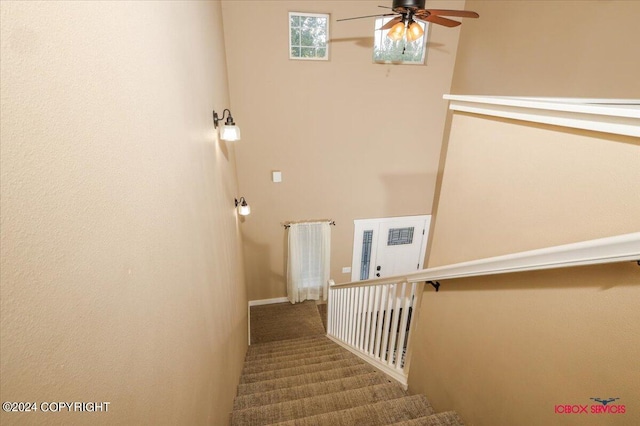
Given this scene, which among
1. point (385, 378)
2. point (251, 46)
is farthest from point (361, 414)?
point (251, 46)

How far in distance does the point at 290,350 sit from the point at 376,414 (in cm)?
226

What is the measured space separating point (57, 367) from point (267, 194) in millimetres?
4539

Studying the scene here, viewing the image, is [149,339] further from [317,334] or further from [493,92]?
[493,92]

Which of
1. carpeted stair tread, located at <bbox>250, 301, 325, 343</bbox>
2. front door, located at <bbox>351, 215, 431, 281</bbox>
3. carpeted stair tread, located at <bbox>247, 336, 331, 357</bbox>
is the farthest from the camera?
front door, located at <bbox>351, 215, 431, 281</bbox>

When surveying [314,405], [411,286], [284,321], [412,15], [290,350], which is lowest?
[284,321]

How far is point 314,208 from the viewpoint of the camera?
540 cm

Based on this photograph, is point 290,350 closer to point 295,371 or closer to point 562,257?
point 295,371

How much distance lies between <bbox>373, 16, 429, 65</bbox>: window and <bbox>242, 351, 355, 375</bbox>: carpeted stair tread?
4327 millimetres

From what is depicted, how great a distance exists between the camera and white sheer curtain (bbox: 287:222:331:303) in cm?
549

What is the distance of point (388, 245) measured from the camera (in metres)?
6.00

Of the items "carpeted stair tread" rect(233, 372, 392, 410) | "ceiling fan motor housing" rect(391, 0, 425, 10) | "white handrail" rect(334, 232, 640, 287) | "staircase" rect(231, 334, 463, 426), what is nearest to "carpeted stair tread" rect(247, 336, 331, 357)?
"staircase" rect(231, 334, 463, 426)

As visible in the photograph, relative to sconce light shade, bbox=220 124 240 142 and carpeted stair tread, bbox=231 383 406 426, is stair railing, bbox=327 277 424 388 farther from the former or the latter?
sconce light shade, bbox=220 124 240 142

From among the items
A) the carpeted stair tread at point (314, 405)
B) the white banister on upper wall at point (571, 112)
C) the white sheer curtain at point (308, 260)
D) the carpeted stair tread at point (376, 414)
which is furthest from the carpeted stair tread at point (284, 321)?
the white banister on upper wall at point (571, 112)

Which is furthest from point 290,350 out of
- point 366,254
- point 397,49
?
point 397,49
